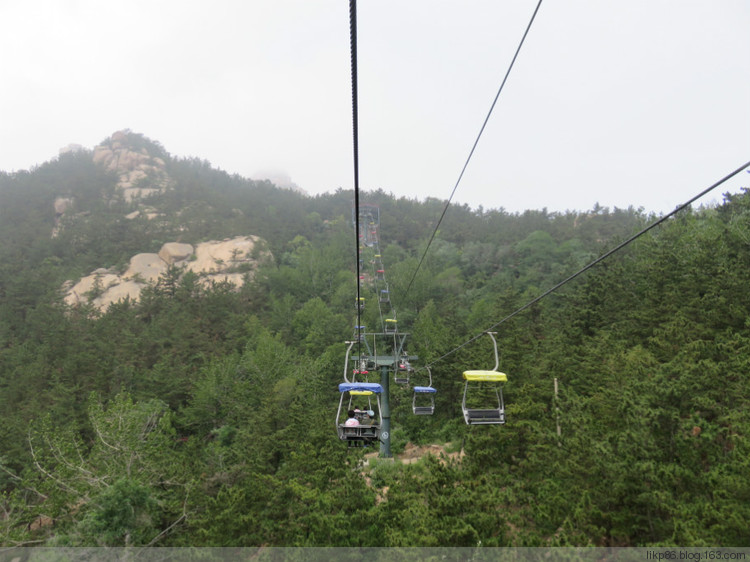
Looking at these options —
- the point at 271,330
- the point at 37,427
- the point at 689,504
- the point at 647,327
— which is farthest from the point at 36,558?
the point at 271,330

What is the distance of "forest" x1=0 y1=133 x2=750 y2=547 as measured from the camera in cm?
1037

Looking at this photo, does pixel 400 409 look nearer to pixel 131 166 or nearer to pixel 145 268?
pixel 145 268

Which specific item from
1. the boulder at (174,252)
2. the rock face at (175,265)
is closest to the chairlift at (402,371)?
the rock face at (175,265)

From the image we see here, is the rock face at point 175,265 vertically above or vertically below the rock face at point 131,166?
below

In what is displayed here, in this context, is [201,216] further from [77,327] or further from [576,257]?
[576,257]

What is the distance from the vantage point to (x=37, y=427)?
2459 cm

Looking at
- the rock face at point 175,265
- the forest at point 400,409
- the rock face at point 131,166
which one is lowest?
the forest at point 400,409

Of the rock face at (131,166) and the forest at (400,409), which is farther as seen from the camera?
the rock face at (131,166)

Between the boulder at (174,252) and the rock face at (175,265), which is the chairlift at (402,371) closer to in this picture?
the rock face at (175,265)

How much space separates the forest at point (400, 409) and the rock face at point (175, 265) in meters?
2.65

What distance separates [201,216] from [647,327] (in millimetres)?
70314

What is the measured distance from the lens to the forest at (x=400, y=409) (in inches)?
408

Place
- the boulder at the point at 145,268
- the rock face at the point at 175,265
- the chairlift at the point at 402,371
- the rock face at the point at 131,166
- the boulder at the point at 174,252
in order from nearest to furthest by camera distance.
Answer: the chairlift at the point at 402,371 < the rock face at the point at 175,265 < the boulder at the point at 145,268 < the boulder at the point at 174,252 < the rock face at the point at 131,166

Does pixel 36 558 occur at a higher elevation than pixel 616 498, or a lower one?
lower
